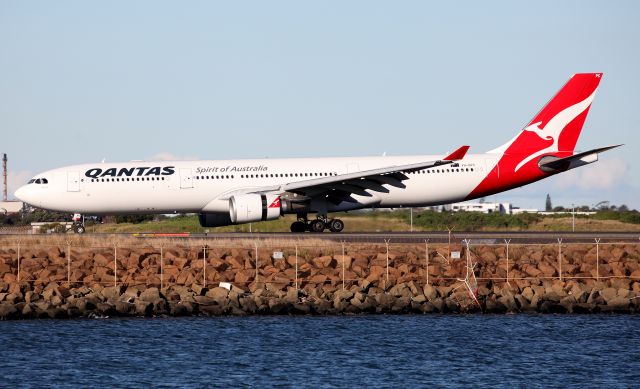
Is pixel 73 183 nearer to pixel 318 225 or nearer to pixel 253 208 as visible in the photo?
pixel 253 208

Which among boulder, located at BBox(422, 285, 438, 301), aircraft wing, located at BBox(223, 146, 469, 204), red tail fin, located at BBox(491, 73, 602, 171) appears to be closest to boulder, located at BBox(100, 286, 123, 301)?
boulder, located at BBox(422, 285, 438, 301)

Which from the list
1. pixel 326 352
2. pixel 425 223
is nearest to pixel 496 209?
pixel 425 223

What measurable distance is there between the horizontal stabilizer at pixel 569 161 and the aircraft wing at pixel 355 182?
608 centimetres

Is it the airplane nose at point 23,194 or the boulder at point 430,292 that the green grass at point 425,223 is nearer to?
the airplane nose at point 23,194

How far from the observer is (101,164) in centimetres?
5184

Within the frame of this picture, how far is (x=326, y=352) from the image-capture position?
2905 centimetres

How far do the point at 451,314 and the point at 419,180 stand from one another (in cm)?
1665

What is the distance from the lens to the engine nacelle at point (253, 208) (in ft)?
158

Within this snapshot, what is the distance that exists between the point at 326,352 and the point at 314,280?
9.04m

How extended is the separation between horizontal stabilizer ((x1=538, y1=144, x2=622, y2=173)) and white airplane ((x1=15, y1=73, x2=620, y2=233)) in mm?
46

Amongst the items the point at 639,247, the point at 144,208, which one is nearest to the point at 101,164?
the point at 144,208

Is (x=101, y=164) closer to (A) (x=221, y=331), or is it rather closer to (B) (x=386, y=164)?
(B) (x=386, y=164)

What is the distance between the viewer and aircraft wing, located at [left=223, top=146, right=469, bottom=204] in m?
48.5

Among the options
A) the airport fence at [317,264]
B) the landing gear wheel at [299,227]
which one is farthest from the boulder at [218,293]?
the landing gear wheel at [299,227]
